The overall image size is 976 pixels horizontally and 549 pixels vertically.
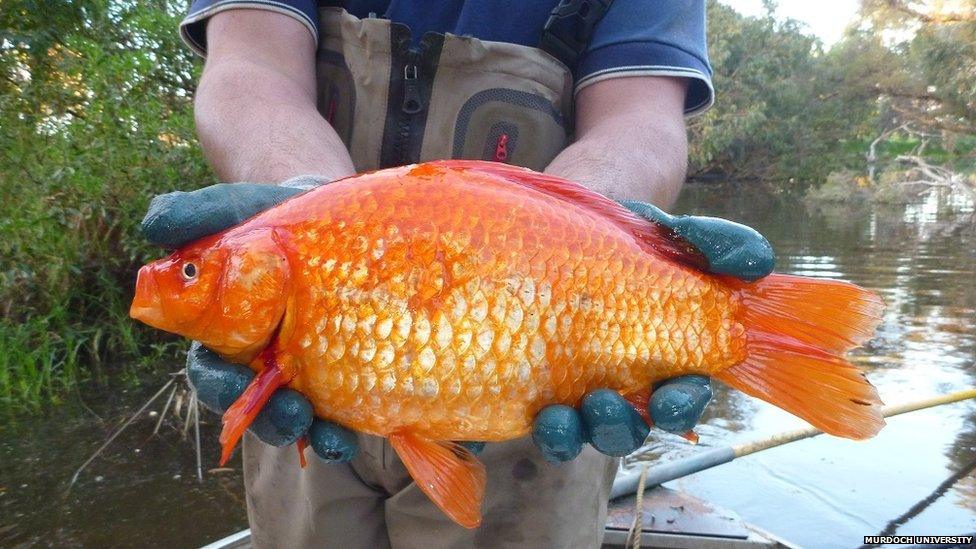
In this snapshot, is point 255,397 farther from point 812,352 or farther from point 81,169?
point 81,169

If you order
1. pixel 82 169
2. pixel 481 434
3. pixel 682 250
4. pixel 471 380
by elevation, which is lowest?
pixel 481 434

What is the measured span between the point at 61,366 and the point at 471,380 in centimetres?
474

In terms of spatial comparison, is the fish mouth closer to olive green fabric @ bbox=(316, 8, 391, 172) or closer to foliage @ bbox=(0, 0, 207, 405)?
olive green fabric @ bbox=(316, 8, 391, 172)

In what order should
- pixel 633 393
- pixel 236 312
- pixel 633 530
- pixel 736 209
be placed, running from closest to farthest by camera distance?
pixel 236 312, pixel 633 393, pixel 633 530, pixel 736 209

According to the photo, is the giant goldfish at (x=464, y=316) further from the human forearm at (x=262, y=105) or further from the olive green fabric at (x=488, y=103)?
the olive green fabric at (x=488, y=103)

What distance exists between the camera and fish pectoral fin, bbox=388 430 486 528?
131 cm

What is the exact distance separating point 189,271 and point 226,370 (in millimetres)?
187

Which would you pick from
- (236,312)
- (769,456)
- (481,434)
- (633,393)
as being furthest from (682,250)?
(769,456)

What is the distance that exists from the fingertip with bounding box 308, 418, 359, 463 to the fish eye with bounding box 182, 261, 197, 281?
34 cm

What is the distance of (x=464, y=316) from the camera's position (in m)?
1.25

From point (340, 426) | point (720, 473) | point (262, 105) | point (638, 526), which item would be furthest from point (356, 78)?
point (720, 473)

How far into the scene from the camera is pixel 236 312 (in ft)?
4.08

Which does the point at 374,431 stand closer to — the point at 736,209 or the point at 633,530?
the point at 633,530

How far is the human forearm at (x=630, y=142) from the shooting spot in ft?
6.14
